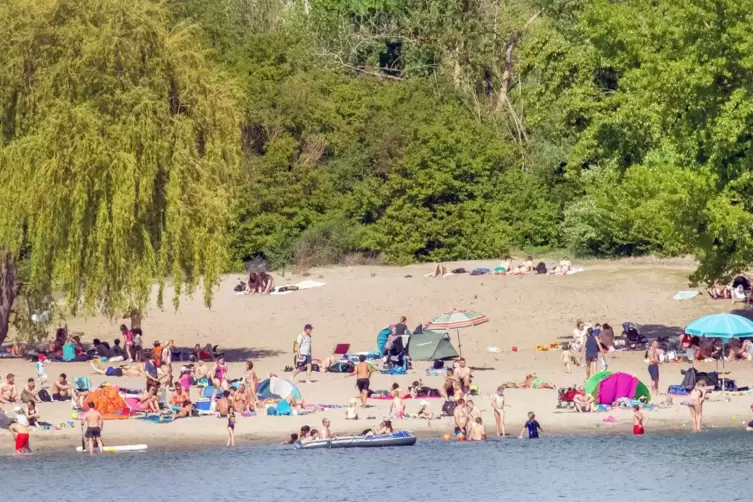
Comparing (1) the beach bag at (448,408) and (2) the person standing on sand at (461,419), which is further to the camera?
(1) the beach bag at (448,408)

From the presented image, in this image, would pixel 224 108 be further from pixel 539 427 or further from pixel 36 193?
pixel 539 427

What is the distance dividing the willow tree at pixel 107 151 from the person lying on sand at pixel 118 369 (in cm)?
154

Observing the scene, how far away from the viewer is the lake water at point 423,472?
98.4 feet

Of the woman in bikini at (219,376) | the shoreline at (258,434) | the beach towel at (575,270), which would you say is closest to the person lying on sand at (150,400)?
the shoreline at (258,434)

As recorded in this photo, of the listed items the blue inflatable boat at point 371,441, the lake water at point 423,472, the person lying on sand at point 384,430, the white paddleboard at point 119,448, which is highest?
the person lying on sand at point 384,430

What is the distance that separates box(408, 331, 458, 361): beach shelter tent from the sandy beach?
0.36 metres

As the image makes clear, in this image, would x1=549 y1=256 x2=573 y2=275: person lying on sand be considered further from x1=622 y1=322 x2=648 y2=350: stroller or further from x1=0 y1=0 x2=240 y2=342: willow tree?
x1=0 y1=0 x2=240 y2=342: willow tree

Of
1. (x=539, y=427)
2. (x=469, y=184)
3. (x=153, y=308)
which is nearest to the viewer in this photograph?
(x=539, y=427)

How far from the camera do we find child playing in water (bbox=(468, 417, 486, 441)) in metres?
A: 32.8

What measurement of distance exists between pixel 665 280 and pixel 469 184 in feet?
39.9

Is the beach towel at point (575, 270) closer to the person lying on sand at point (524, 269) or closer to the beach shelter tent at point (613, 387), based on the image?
the person lying on sand at point (524, 269)

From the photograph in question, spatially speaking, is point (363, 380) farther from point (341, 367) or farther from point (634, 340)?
point (634, 340)

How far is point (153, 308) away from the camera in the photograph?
50.5m

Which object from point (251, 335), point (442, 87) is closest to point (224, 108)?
point (251, 335)
